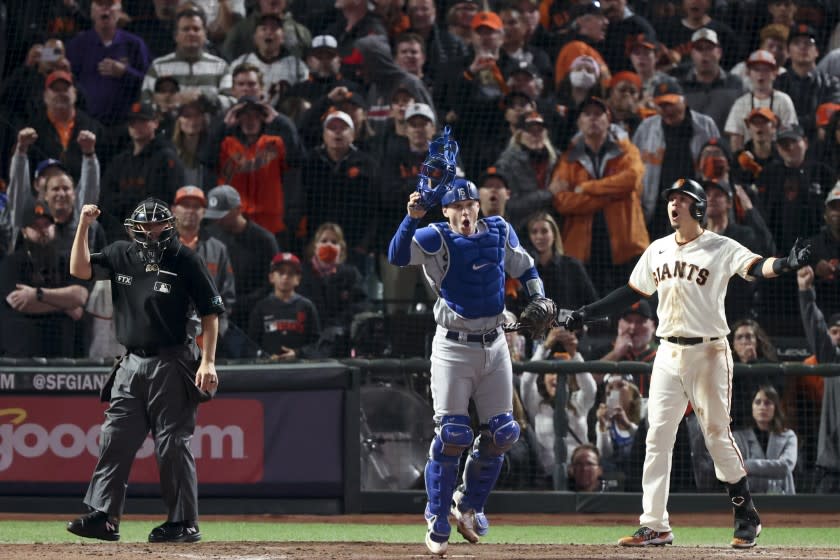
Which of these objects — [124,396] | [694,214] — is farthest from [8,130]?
[694,214]

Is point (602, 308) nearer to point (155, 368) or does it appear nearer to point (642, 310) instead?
point (155, 368)

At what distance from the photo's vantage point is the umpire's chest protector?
22.7 feet

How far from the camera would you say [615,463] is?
9.36 meters

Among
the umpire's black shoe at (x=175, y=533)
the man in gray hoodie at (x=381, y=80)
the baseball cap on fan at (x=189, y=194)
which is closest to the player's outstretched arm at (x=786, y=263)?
the umpire's black shoe at (x=175, y=533)

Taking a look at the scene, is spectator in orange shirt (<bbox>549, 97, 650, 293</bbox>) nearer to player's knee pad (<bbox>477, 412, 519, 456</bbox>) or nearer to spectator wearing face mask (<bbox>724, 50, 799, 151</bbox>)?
spectator wearing face mask (<bbox>724, 50, 799, 151</bbox>)

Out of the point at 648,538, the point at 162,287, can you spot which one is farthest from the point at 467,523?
the point at 162,287

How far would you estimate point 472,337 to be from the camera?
22.6 feet

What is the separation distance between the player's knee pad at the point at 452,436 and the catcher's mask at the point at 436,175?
1.09 metres

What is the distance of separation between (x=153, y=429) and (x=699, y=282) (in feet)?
9.79

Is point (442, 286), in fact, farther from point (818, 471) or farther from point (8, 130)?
point (8, 130)

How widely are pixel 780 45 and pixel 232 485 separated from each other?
6.71 meters

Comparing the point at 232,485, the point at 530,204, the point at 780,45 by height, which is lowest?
the point at 232,485

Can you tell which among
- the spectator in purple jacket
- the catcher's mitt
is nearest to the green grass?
the catcher's mitt

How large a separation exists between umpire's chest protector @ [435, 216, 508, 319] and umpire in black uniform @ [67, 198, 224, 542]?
128cm
